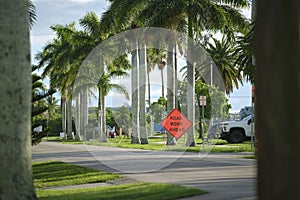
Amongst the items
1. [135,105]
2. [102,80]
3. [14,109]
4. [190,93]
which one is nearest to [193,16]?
[190,93]

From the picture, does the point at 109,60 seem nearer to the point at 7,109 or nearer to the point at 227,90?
the point at 227,90

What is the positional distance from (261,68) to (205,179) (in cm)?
1049

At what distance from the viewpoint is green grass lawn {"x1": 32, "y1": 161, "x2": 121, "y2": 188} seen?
575 inches

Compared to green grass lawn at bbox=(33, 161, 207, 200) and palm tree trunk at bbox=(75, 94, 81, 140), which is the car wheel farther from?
palm tree trunk at bbox=(75, 94, 81, 140)

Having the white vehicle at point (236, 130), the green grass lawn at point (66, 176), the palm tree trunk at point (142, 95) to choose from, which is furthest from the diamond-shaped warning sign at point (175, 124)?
the palm tree trunk at point (142, 95)

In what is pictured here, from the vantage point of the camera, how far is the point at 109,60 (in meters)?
49.1

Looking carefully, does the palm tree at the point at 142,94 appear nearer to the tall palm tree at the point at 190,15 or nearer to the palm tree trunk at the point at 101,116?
the tall palm tree at the point at 190,15

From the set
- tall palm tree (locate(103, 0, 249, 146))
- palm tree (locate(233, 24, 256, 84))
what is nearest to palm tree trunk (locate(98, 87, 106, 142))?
tall palm tree (locate(103, 0, 249, 146))

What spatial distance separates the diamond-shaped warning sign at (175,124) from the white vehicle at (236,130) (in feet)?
32.0

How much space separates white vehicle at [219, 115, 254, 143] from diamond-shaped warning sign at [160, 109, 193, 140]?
9.75 meters

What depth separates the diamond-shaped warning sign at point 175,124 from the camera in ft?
83.7

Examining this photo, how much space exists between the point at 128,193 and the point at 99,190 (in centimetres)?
113

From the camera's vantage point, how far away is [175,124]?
2581 cm

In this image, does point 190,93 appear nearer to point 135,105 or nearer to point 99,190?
point 135,105
